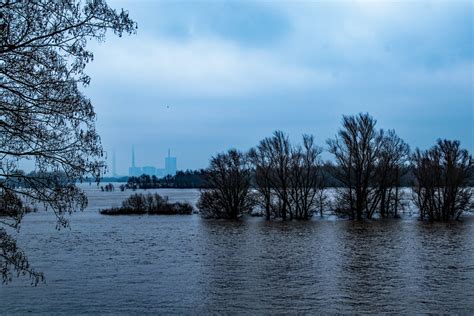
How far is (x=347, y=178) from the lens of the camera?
218 ft

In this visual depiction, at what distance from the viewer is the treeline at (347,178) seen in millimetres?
65688

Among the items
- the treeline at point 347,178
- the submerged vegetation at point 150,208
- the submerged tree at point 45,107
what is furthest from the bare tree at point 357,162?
the submerged tree at point 45,107

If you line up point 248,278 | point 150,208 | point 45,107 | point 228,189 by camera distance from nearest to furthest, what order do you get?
point 45,107 → point 248,278 → point 228,189 → point 150,208

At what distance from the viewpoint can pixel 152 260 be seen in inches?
1069

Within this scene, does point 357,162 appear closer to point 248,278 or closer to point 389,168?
point 389,168

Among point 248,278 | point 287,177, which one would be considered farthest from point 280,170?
point 248,278

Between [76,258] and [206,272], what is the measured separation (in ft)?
31.3

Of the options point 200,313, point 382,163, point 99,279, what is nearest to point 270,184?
point 382,163

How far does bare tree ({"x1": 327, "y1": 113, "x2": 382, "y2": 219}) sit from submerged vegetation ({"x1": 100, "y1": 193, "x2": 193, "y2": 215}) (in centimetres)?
2656

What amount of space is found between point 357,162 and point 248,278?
4815cm

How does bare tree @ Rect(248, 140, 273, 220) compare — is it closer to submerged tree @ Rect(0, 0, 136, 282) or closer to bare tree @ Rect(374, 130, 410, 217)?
bare tree @ Rect(374, 130, 410, 217)

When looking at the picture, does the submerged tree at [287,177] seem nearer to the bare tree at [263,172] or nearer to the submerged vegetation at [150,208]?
the bare tree at [263,172]

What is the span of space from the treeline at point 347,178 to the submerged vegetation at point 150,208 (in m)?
7.69

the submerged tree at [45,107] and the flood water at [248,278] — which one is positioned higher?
the submerged tree at [45,107]
